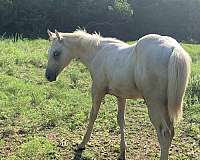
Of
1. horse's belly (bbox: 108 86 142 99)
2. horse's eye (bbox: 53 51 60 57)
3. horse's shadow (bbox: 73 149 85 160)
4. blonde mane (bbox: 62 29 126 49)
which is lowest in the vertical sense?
horse's shadow (bbox: 73 149 85 160)

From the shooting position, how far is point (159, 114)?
4891 millimetres

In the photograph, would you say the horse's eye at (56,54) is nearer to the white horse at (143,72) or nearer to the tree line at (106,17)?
the white horse at (143,72)

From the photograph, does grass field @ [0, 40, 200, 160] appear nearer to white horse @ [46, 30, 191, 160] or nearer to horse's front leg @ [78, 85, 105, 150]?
horse's front leg @ [78, 85, 105, 150]

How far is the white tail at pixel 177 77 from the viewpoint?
4594 mm

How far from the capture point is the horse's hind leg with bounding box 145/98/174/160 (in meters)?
4.85

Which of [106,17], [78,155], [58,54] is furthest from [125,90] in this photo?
[106,17]

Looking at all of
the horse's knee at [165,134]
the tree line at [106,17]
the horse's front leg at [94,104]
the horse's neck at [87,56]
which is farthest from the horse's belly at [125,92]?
the tree line at [106,17]

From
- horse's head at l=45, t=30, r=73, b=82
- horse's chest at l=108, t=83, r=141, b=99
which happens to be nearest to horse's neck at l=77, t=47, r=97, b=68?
horse's head at l=45, t=30, r=73, b=82

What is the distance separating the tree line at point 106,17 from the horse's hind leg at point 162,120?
67.8ft

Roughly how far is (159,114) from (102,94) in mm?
1233

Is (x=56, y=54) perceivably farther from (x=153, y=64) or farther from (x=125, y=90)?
(x=153, y=64)

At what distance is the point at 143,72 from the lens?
4.86 meters

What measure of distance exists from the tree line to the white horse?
753 inches

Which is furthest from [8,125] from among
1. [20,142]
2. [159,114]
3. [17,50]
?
[17,50]
